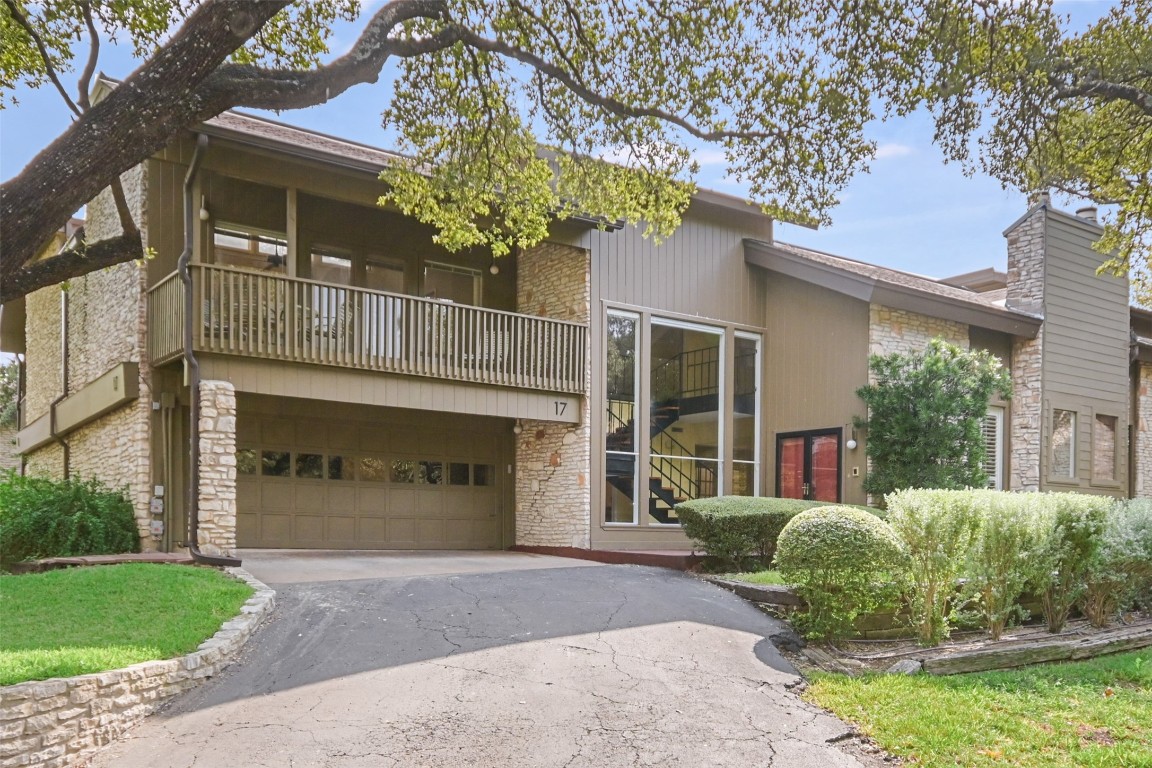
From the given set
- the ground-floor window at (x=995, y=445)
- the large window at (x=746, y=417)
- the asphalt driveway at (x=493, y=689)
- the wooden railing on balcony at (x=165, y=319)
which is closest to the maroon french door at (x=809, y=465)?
the large window at (x=746, y=417)

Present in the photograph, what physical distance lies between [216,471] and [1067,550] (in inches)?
371

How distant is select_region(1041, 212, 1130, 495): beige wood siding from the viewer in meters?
15.6

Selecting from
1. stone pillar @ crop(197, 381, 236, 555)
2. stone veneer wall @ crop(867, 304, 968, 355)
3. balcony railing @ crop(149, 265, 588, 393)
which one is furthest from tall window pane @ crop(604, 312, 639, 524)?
stone pillar @ crop(197, 381, 236, 555)

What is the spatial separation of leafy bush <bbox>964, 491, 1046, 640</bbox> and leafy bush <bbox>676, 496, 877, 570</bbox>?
2.96m

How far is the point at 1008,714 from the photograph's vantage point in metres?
6.17

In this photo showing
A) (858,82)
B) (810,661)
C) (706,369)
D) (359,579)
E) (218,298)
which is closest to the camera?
(810,661)

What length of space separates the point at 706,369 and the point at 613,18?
7.40m

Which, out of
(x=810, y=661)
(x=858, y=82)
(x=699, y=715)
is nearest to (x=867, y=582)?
(x=810, y=661)

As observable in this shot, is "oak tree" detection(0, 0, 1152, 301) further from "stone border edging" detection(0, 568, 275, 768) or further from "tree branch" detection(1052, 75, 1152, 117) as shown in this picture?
"stone border edging" detection(0, 568, 275, 768)

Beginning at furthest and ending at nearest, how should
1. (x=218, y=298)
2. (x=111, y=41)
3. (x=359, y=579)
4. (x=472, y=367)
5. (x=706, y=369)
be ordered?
1. (x=706, y=369)
2. (x=472, y=367)
3. (x=218, y=298)
4. (x=359, y=579)
5. (x=111, y=41)

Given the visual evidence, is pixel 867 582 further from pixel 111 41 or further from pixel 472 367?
pixel 111 41

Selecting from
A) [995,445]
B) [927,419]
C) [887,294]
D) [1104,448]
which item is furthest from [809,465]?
[1104,448]

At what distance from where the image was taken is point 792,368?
1497 cm

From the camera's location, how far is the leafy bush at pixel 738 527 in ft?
35.8
